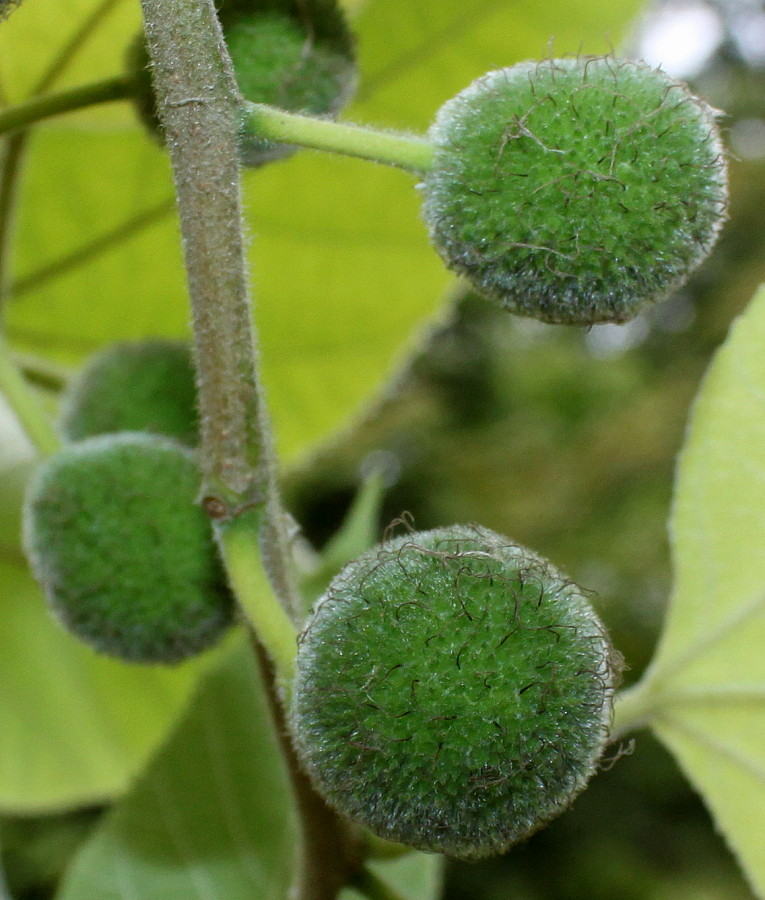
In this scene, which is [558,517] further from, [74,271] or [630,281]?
[630,281]

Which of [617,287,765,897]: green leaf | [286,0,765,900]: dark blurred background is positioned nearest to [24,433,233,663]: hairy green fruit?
[617,287,765,897]: green leaf

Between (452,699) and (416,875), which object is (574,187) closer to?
(452,699)

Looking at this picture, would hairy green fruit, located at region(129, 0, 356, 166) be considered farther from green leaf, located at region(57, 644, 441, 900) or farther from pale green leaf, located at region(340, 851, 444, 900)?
pale green leaf, located at region(340, 851, 444, 900)

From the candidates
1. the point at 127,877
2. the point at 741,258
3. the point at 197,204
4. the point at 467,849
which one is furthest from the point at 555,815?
the point at 741,258

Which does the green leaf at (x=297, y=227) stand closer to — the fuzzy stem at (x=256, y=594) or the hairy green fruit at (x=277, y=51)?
the hairy green fruit at (x=277, y=51)

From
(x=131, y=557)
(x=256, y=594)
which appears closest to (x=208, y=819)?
(x=131, y=557)

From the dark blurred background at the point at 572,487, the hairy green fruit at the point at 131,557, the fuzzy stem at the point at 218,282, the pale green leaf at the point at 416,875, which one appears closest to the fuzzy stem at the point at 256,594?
Answer: the fuzzy stem at the point at 218,282
